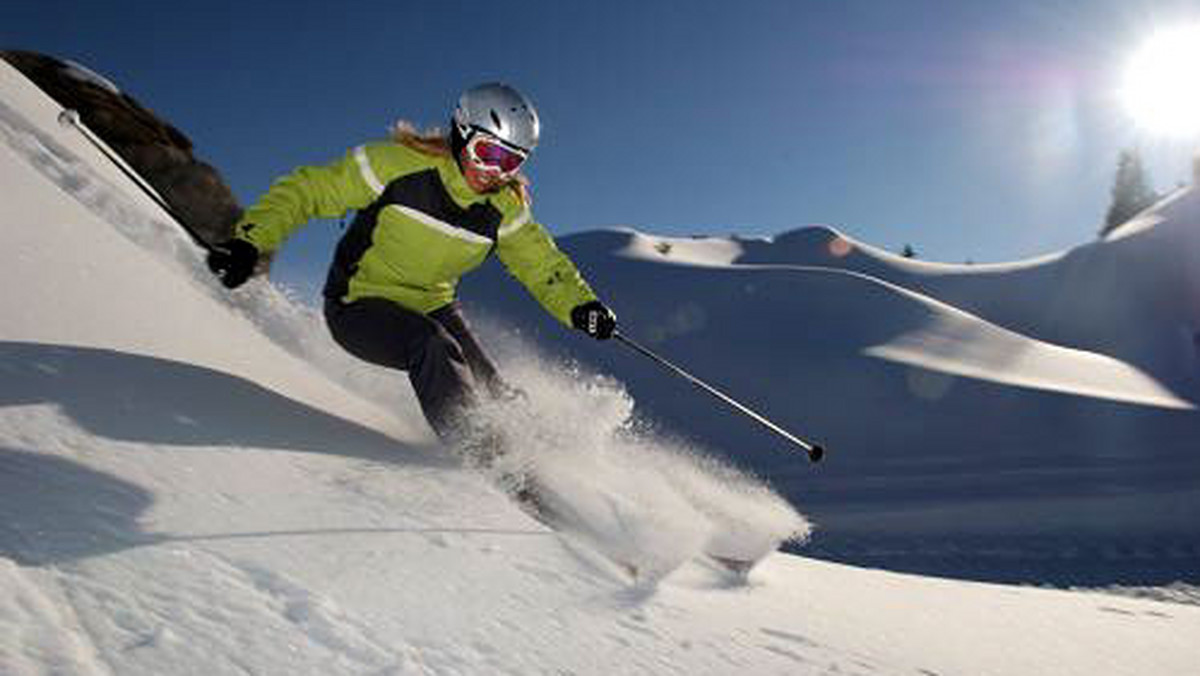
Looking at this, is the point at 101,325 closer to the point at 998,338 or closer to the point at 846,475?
the point at 846,475

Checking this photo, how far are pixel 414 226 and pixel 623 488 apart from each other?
172cm

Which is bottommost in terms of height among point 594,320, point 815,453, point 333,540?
point 333,540

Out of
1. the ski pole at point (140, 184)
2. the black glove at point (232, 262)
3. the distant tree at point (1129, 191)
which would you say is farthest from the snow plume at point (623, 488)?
the distant tree at point (1129, 191)

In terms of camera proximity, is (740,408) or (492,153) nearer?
(492,153)

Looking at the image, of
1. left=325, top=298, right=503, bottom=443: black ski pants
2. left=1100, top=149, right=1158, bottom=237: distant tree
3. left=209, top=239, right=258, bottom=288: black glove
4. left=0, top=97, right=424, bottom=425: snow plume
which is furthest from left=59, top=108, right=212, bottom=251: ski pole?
left=1100, top=149, right=1158, bottom=237: distant tree

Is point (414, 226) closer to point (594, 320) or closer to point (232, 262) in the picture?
point (232, 262)

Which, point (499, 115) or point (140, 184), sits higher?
point (499, 115)

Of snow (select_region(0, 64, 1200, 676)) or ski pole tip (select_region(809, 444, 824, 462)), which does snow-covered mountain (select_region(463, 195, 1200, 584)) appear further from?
ski pole tip (select_region(809, 444, 824, 462))

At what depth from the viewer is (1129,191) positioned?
215 ft

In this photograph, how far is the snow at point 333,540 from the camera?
6.09 ft

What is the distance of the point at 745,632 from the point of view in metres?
2.88

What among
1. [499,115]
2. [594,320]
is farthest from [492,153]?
[594,320]

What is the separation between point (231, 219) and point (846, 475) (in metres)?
11.7

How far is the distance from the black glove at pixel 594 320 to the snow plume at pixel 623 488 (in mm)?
336
